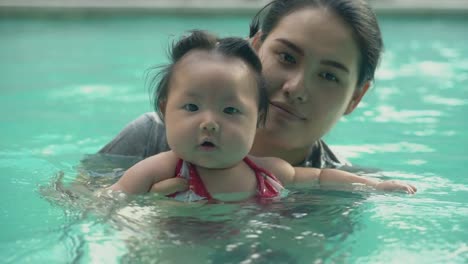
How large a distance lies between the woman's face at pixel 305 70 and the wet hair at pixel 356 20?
3 centimetres

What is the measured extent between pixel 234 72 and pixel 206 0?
7814 millimetres

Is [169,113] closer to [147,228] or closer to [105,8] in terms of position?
[147,228]

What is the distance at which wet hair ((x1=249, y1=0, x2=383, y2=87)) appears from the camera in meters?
2.62

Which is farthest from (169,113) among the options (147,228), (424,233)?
(424,233)

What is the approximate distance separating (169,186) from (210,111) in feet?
0.93

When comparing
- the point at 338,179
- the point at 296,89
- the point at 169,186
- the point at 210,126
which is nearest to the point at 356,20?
the point at 296,89

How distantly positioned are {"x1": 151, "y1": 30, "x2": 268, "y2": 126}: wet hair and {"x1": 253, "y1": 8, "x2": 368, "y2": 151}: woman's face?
234 millimetres

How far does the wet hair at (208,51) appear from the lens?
2295 mm

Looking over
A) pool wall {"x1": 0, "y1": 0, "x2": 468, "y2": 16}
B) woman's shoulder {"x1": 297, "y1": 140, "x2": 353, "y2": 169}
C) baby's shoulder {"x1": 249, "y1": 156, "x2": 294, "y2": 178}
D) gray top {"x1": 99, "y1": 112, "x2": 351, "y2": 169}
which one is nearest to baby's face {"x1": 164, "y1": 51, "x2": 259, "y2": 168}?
baby's shoulder {"x1": 249, "y1": 156, "x2": 294, "y2": 178}

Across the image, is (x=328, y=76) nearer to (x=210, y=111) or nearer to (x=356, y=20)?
(x=356, y=20)

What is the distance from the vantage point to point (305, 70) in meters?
2.59

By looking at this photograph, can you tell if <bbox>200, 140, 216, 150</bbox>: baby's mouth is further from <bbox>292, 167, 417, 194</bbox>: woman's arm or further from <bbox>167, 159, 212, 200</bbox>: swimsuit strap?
<bbox>292, 167, 417, 194</bbox>: woman's arm

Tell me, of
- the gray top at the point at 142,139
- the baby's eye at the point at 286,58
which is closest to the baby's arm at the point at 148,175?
the gray top at the point at 142,139

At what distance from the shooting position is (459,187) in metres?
3.06
